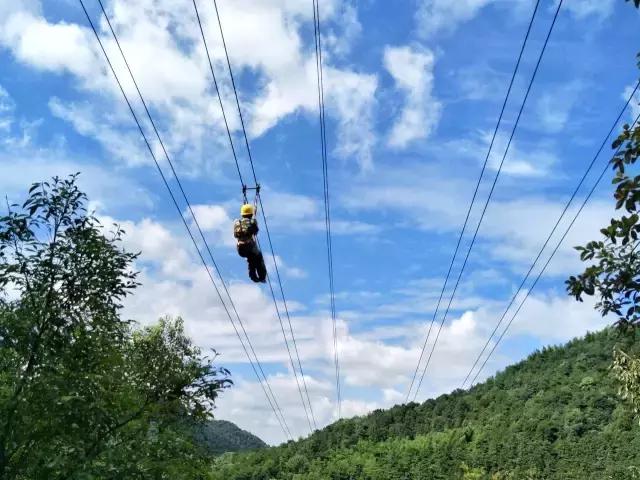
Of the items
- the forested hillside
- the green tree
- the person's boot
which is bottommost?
the green tree

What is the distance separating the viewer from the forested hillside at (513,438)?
3858 inches

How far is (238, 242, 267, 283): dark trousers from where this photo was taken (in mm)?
16938

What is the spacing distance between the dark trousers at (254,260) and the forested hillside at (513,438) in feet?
165

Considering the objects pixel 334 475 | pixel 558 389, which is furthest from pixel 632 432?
pixel 334 475

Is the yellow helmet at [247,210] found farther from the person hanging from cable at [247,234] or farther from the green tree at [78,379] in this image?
the green tree at [78,379]

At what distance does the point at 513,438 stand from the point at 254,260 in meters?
113

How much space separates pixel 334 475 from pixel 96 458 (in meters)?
168

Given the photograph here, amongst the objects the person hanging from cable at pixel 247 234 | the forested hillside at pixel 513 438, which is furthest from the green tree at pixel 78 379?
the forested hillside at pixel 513 438

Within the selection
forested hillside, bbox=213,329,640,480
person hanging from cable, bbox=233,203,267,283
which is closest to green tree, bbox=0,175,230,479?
person hanging from cable, bbox=233,203,267,283

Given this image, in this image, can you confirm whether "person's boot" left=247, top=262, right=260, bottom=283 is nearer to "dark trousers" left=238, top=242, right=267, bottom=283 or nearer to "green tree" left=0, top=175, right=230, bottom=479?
"dark trousers" left=238, top=242, right=267, bottom=283

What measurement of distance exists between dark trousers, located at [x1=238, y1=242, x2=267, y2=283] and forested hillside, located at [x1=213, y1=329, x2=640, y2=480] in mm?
50206

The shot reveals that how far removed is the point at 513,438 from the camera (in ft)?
383

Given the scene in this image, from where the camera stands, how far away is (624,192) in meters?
6.08

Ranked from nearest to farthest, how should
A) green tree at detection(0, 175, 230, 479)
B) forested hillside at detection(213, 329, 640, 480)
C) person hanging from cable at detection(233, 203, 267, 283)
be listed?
green tree at detection(0, 175, 230, 479)
person hanging from cable at detection(233, 203, 267, 283)
forested hillside at detection(213, 329, 640, 480)
